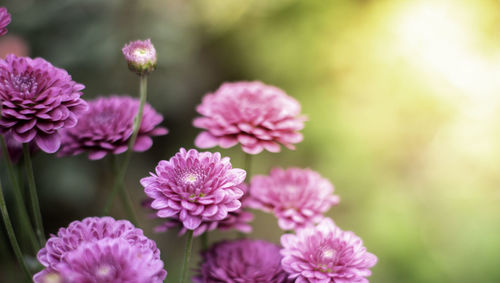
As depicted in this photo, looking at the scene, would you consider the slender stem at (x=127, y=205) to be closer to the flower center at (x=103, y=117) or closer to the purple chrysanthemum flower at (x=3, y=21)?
the flower center at (x=103, y=117)

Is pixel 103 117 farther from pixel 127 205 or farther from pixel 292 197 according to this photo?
pixel 292 197

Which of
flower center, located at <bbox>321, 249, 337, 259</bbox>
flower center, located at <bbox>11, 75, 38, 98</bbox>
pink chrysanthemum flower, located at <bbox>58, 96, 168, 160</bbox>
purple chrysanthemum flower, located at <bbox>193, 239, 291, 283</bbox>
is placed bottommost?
purple chrysanthemum flower, located at <bbox>193, 239, 291, 283</bbox>

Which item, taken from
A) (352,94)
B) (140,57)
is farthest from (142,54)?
(352,94)

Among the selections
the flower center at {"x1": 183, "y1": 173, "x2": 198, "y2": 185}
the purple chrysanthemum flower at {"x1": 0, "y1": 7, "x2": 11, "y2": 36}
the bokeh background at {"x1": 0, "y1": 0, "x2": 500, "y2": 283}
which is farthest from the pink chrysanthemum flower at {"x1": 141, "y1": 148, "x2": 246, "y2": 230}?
the bokeh background at {"x1": 0, "y1": 0, "x2": 500, "y2": 283}

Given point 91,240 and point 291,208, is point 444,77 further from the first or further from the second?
point 91,240

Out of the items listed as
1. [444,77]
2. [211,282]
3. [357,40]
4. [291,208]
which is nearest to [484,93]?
[444,77]

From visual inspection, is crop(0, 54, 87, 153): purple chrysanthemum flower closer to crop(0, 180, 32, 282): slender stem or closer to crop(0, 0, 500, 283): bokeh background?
crop(0, 180, 32, 282): slender stem

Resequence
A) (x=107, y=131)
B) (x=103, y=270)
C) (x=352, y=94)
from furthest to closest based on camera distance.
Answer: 1. (x=352, y=94)
2. (x=107, y=131)
3. (x=103, y=270)
